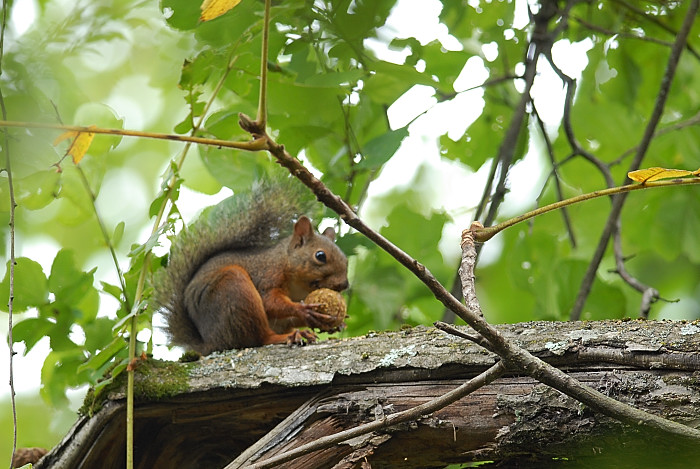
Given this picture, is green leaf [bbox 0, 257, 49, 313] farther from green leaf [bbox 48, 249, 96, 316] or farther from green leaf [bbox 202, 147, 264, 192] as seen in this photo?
green leaf [bbox 202, 147, 264, 192]

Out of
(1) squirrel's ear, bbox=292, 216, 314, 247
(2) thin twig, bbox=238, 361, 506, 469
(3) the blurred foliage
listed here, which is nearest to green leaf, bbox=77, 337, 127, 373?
(3) the blurred foliage

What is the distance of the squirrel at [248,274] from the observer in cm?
240

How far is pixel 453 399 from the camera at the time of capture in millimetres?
1276

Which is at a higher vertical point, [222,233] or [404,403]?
[222,233]

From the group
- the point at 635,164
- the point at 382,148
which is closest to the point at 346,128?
the point at 382,148

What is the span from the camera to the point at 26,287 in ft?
7.13

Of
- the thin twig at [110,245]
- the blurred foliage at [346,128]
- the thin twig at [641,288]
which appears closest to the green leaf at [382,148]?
the blurred foliage at [346,128]

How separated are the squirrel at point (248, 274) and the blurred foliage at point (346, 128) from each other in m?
0.15

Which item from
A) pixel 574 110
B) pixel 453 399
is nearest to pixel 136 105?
pixel 574 110

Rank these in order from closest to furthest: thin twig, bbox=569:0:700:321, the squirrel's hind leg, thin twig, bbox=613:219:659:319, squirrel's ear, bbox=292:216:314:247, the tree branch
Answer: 1. the tree branch
2. thin twig, bbox=613:219:659:319
3. the squirrel's hind leg
4. thin twig, bbox=569:0:700:321
5. squirrel's ear, bbox=292:216:314:247

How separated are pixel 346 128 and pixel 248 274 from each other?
65cm

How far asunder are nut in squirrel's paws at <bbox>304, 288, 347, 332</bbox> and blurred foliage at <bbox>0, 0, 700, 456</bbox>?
0.17m

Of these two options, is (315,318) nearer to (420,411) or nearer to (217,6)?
(420,411)

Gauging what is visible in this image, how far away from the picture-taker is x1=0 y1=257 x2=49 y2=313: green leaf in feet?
6.97
